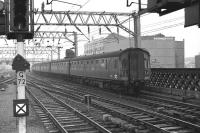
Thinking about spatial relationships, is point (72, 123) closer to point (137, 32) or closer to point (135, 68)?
point (135, 68)

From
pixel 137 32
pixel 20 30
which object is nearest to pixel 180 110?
pixel 20 30

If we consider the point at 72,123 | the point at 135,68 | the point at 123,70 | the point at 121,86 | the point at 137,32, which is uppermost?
the point at 137,32

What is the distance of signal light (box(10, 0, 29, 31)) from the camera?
591 cm

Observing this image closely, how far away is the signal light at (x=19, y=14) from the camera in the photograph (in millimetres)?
5914

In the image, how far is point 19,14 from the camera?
19.4 ft

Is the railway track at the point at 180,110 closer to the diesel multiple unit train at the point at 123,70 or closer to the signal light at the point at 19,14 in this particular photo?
the diesel multiple unit train at the point at 123,70

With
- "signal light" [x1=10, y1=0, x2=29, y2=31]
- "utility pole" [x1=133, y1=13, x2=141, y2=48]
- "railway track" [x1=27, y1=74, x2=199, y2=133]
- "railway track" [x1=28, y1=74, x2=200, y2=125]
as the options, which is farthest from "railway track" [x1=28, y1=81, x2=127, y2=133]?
"utility pole" [x1=133, y1=13, x2=141, y2=48]

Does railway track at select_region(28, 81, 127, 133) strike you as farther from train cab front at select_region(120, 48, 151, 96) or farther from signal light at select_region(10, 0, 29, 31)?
train cab front at select_region(120, 48, 151, 96)

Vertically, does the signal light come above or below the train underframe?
above

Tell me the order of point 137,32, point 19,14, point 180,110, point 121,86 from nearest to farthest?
1. point 19,14
2. point 180,110
3. point 121,86
4. point 137,32

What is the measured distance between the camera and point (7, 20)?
619 cm

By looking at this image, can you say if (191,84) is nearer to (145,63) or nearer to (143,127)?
(145,63)

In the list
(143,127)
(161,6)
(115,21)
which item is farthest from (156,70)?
(161,6)

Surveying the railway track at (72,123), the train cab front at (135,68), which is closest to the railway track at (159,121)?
the railway track at (72,123)
